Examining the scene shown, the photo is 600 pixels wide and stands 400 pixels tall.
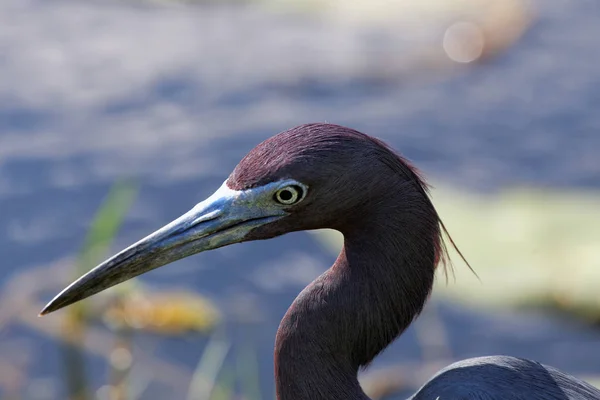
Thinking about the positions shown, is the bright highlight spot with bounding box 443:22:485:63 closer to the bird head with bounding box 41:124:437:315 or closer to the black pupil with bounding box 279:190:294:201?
the bird head with bounding box 41:124:437:315

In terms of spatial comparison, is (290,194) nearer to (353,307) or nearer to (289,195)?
(289,195)

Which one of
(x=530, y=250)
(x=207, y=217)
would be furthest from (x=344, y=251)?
(x=530, y=250)

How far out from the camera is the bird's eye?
3225 millimetres

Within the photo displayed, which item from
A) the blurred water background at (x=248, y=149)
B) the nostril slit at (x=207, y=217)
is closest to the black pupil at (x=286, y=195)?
the nostril slit at (x=207, y=217)

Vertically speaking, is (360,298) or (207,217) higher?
(207,217)

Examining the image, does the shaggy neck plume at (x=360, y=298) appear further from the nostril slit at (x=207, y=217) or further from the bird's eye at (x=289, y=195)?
the nostril slit at (x=207, y=217)

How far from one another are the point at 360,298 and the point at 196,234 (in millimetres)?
539

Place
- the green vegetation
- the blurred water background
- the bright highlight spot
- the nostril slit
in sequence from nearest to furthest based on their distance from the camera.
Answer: the nostril slit < the green vegetation < the blurred water background < the bright highlight spot

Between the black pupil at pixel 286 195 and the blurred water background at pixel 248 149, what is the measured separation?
5.58ft

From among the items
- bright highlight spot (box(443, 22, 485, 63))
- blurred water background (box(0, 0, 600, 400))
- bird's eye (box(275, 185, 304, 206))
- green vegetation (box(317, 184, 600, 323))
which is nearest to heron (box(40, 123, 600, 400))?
bird's eye (box(275, 185, 304, 206))

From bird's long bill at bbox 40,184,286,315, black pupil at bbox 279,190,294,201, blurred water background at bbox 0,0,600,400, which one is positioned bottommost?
blurred water background at bbox 0,0,600,400

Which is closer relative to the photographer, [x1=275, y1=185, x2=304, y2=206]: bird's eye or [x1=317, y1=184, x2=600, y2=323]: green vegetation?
[x1=275, y1=185, x2=304, y2=206]: bird's eye

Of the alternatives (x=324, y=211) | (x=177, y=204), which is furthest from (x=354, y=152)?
(x=177, y=204)

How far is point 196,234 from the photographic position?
3.32 m
